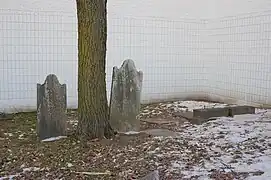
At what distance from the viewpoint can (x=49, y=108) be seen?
6238 millimetres

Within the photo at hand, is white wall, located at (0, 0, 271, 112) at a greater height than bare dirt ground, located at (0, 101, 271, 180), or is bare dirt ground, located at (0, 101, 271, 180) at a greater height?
white wall, located at (0, 0, 271, 112)

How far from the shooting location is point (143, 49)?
9805 mm

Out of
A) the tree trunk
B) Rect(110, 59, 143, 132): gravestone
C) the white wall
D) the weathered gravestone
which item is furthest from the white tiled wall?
the weathered gravestone

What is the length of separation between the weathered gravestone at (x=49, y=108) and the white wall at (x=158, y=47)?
2694 millimetres

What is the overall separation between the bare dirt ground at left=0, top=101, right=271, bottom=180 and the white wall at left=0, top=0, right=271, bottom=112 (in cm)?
187

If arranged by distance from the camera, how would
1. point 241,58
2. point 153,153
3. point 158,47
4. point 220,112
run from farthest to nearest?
point 158,47 < point 241,58 < point 220,112 < point 153,153

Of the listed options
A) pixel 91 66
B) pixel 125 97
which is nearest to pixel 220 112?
pixel 125 97

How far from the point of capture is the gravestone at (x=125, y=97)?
21.6 feet

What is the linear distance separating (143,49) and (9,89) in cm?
311

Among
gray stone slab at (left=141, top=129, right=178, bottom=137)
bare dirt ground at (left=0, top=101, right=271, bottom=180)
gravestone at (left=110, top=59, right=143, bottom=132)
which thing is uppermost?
gravestone at (left=110, top=59, right=143, bottom=132)

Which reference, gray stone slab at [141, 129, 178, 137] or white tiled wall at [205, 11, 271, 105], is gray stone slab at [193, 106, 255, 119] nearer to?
white tiled wall at [205, 11, 271, 105]

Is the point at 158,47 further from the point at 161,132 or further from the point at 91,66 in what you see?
the point at 91,66

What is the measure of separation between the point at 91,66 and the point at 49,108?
97 centimetres

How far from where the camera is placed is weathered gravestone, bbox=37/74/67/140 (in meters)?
6.23
